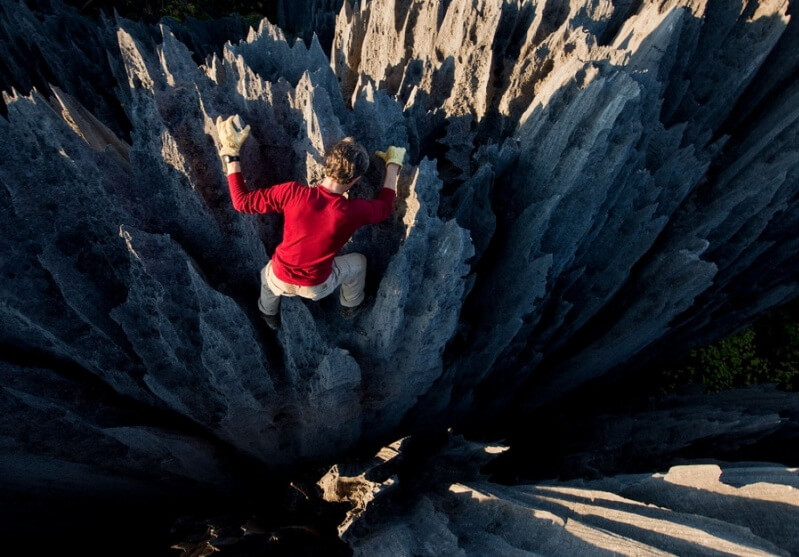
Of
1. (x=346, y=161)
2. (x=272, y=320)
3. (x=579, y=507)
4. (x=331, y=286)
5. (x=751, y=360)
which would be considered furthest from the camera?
(x=751, y=360)

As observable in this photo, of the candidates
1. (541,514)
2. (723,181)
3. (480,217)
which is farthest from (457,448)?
(723,181)

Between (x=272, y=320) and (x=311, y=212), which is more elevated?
(x=311, y=212)

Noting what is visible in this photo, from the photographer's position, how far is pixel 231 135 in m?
4.69

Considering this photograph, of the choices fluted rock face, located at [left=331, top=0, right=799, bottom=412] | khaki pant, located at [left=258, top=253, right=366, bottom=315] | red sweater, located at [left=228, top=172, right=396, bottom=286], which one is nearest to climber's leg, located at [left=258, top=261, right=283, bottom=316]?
khaki pant, located at [left=258, top=253, right=366, bottom=315]

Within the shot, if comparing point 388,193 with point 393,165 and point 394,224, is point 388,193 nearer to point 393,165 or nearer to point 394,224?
point 393,165

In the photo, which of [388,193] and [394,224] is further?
[394,224]

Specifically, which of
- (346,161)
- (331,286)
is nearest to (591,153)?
(346,161)

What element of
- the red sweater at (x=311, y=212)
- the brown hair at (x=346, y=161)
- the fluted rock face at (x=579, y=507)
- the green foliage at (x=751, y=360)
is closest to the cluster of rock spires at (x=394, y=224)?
the red sweater at (x=311, y=212)

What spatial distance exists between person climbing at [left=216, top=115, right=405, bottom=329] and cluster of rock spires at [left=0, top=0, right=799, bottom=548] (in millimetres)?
383

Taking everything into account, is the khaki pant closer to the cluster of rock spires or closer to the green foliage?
the cluster of rock spires

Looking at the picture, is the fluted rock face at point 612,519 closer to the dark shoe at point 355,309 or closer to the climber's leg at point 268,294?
the dark shoe at point 355,309

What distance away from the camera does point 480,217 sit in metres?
6.31

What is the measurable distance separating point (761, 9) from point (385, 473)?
28.3 feet

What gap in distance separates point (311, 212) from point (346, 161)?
0.62m
